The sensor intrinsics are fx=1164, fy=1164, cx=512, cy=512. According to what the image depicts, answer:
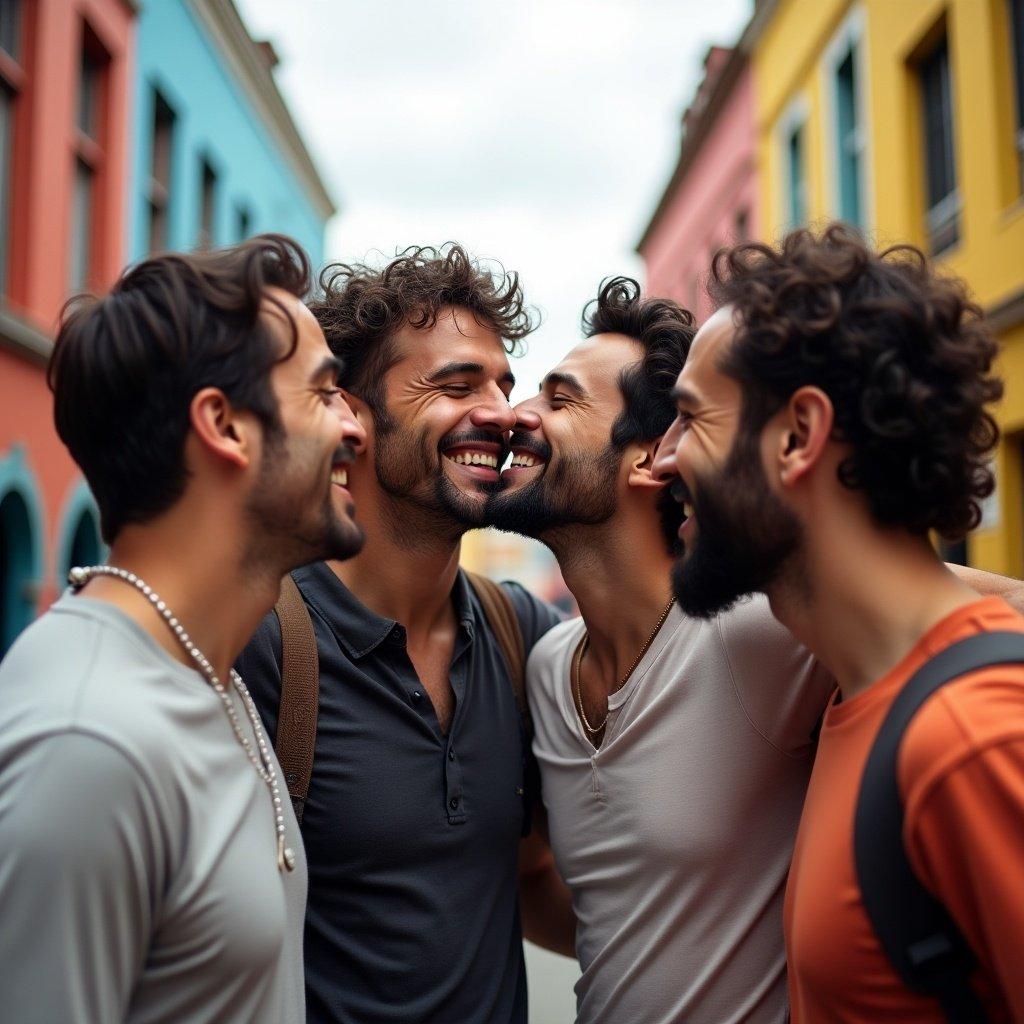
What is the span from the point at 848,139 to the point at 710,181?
6715mm

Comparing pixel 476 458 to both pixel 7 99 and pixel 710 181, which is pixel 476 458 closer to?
pixel 7 99

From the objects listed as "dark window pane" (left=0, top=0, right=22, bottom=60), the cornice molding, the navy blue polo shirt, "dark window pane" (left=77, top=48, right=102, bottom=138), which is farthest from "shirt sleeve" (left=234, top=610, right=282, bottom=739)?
the cornice molding

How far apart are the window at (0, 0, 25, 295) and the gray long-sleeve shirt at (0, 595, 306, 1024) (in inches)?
375

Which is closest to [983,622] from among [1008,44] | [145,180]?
[1008,44]

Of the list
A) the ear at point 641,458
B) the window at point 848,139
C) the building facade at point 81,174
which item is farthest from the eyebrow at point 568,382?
the window at point 848,139

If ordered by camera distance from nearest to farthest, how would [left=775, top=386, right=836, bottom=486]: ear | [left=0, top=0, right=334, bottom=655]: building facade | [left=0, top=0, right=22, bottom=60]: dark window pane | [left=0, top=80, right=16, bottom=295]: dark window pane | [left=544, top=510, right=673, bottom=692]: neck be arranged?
[left=775, top=386, right=836, bottom=486]: ear
[left=544, top=510, right=673, bottom=692]: neck
[left=0, top=0, right=22, bottom=60]: dark window pane
[left=0, top=80, right=16, bottom=295]: dark window pane
[left=0, top=0, right=334, bottom=655]: building facade

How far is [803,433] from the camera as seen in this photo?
2.12 m

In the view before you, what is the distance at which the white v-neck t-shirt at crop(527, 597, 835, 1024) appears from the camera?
259 centimetres

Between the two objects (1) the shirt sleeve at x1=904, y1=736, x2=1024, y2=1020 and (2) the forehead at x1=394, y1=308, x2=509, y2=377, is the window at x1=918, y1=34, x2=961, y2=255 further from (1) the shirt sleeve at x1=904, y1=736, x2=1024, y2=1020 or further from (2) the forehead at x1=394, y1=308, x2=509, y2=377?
(1) the shirt sleeve at x1=904, y1=736, x2=1024, y2=1020

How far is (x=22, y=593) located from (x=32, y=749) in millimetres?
9596

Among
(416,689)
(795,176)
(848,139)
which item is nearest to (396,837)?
(416,689)

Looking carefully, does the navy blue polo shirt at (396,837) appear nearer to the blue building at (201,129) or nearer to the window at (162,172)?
the blue building at (201,129)

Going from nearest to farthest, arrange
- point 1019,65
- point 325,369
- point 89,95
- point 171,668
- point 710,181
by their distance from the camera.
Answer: point 171,668
point 325,369
point 1019,65
point 89,95
point 710,181

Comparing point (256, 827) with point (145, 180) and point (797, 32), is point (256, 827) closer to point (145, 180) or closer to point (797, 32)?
point (145, 180)
